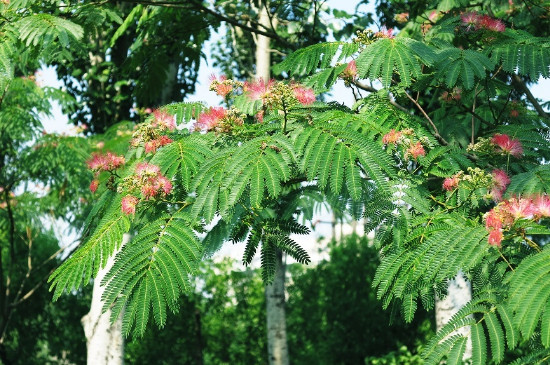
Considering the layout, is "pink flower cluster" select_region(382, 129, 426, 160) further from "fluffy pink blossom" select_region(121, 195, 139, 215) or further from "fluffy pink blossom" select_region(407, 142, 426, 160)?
"fluffy pink blossom" select_region(121, 195, 139, 215)

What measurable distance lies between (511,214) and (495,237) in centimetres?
11

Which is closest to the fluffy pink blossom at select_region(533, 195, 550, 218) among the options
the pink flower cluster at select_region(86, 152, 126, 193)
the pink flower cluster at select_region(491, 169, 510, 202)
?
the pink flower cluster at select_region(491, 169, 510, 202)

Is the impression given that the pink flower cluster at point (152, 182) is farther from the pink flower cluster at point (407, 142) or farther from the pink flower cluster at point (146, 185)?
the pink flower cluster at point (407, 142)

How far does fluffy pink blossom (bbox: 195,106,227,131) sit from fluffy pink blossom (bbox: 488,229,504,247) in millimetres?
1421

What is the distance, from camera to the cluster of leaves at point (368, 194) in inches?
118

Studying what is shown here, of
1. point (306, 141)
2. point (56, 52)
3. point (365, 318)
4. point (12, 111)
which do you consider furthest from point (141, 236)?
point (365, 318)

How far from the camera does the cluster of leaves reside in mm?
2992

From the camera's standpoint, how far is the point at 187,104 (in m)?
4.40

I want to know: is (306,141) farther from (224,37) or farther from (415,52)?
(224,37)

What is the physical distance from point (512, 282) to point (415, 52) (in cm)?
154

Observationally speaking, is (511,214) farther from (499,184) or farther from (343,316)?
(343,316)

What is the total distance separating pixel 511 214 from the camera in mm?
2869

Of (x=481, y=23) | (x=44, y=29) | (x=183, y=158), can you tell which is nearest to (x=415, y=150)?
(x=183, y=158)

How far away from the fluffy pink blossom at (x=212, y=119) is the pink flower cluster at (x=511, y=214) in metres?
1.39
